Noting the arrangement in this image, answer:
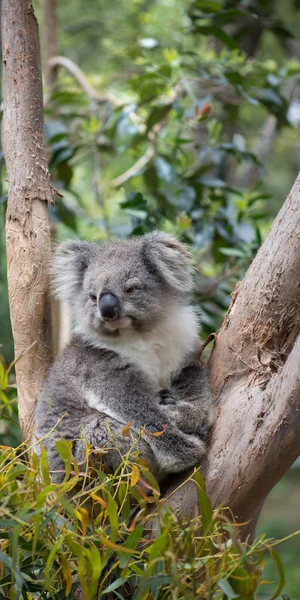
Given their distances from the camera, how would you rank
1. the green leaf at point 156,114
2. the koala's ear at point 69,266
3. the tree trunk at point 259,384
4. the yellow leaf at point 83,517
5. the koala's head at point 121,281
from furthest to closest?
the green leaf at point 156,114 → the koala's ear at point 69,266 → the koala's head at point 121,281 → the tree trunk at point 259,384 → the yellow leaf at point 83,517

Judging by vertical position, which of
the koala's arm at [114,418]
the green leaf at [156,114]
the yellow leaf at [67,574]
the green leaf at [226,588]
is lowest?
the koala's arm at [114,418]

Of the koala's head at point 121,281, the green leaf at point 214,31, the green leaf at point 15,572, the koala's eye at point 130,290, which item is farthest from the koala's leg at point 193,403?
the green leaf at point 214,31

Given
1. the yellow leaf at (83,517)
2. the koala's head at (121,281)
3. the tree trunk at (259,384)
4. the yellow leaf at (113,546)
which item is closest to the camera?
the yellow leaf at (113,546)

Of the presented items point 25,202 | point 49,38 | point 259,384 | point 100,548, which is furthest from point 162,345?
point 49,38

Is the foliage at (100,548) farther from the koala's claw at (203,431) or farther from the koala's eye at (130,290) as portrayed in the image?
the koala's eye at (130,290)

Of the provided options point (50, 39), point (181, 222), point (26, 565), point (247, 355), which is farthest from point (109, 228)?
point (26, 565)

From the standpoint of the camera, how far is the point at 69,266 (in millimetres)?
2471

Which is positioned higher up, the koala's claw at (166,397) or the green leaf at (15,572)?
the green leaf at (15,572)

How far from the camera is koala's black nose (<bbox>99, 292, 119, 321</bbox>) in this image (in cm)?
221

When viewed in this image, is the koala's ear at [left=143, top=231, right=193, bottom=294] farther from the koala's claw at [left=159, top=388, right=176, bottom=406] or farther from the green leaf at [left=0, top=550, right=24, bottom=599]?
the green leaf at [left=0, top=550, right=24, bottom=599]

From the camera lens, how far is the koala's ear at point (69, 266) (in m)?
2.44

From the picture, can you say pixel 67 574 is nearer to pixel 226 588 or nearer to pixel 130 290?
pixel 226 588

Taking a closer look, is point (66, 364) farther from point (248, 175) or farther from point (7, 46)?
point (248, 175)

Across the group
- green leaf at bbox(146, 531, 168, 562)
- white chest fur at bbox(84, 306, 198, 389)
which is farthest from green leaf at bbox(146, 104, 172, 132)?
green leaf at bbox(146, 531, 168, 562)
